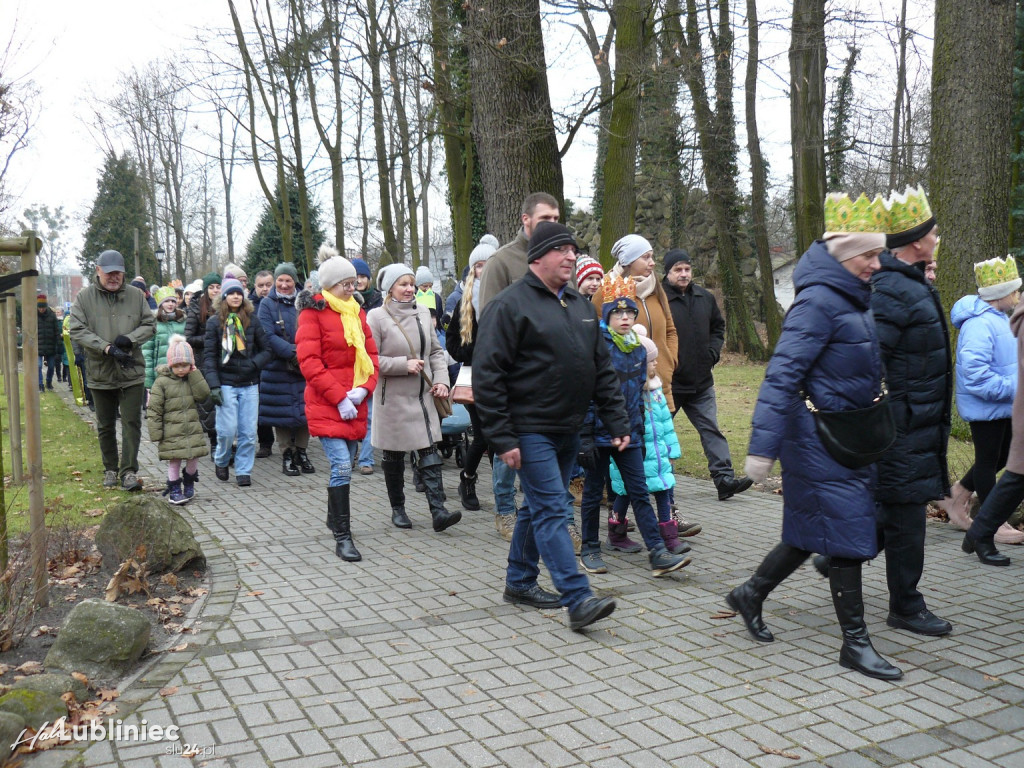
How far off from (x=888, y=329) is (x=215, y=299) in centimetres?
717

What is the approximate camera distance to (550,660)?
4840 millimetres

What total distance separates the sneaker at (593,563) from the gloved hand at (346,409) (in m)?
1.93

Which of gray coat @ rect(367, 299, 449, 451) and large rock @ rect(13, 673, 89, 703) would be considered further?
gray coat @ rect(367, 299, 449, 451)

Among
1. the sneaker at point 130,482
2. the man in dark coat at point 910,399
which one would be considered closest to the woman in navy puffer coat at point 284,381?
the sneaker at point 130,482

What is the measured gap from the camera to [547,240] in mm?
5363

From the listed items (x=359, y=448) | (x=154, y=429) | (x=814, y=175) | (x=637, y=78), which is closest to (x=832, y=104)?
(x=814, y=175)

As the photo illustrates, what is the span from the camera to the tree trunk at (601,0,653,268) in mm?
12664

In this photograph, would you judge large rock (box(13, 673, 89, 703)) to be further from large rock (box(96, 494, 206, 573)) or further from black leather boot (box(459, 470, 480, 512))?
black leather boot (box(459, 470, 480, 512))

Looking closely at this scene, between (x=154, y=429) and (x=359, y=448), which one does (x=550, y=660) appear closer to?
(x=154, y=429)

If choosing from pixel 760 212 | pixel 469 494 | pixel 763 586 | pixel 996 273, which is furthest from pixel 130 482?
pixel 760 212

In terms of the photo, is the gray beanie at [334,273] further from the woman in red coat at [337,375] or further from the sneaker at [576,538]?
the sneaker at [576,538]

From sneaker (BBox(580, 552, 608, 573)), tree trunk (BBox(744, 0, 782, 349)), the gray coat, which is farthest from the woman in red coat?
tree trunk (BBox(744, 0, 782, 349))

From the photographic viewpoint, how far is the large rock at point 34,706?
12.8 ft

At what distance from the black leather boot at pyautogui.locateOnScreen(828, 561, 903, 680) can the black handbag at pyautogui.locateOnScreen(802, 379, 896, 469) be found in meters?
0.52
